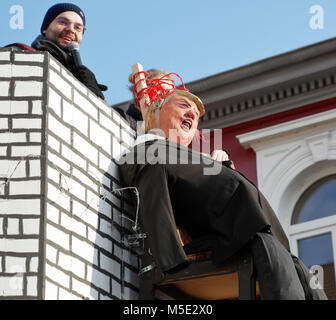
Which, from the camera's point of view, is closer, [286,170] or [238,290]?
[238,290]

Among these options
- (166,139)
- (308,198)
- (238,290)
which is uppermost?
(308,198)

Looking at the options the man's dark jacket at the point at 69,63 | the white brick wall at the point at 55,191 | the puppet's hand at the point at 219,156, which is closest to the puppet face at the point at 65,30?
the man's dark jacket at the point at 69,63

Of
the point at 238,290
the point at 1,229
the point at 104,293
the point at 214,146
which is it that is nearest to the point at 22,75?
the point at 1,229

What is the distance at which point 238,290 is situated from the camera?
741cm

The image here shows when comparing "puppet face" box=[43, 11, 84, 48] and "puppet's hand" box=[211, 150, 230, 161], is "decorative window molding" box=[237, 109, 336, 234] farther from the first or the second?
"puppet face" box=[43, 11, 84, 48]

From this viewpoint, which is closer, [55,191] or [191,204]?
[55,191]

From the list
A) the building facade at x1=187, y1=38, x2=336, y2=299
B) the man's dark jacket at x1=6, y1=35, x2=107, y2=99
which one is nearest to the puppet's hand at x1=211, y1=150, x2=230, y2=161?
the man's dark jacket at x1=6, y1=35, x2=107, y2=99

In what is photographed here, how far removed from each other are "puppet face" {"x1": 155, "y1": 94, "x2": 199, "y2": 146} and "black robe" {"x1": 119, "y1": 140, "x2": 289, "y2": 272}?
0.45m

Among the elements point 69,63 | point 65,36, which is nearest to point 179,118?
point 69,63

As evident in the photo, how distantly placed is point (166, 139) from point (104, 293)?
138 cm

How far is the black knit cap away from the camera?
9023 mm

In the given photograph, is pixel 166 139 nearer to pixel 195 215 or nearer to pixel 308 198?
pixel 195 215

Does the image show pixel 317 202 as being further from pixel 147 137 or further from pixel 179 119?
pixel 147 137

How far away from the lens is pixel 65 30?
8930 millimetres
